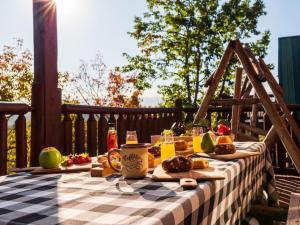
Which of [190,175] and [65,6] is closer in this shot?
[190,175]

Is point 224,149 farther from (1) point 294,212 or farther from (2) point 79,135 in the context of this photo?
(2) point 79,135

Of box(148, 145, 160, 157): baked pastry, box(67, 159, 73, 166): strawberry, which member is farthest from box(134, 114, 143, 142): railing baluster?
box(67, 159, 73, 166): strawberry

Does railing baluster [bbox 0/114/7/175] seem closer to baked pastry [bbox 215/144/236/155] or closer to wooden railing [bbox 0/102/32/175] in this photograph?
wooden railing [bbox 0/102/32/175]

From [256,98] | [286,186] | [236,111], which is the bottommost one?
[286,186]

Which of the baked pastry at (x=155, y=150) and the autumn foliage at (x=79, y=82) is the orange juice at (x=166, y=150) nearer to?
the baked pastry at (x=155, y=150)

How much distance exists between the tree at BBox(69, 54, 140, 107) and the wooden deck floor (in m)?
11.0

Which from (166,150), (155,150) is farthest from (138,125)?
(166,150)

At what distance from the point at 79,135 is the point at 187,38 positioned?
12.5 m

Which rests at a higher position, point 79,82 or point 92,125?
point 79,82

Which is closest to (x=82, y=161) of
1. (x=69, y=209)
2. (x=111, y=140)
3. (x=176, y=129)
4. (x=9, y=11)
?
(x=111, y=140)

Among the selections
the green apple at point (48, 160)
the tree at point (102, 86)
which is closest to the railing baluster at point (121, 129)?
the green apple at point (48, 160)

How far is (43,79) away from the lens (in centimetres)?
277

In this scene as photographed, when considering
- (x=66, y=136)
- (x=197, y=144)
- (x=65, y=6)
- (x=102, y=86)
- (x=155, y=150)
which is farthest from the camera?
(x=102, y=86)

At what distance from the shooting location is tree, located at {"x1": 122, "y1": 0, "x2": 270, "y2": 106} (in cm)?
1491
